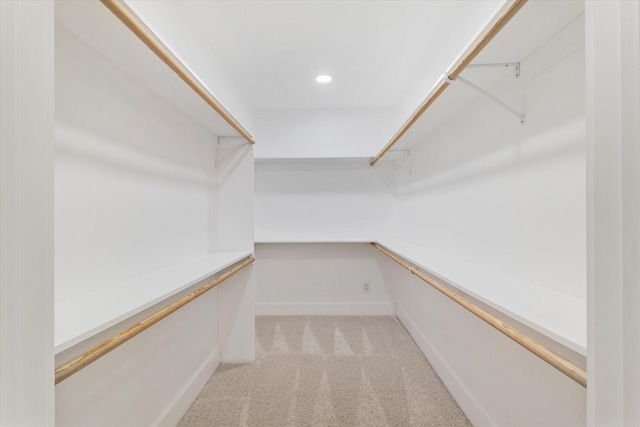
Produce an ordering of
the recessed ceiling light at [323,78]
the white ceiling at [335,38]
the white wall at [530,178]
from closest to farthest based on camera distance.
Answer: the white wall at [530,178] → the white ceiling at [335,38] → the recessed ceiling light at [323,78]

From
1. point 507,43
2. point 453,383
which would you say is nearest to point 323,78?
point 507,43

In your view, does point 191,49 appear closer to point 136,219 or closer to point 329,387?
point 136,219

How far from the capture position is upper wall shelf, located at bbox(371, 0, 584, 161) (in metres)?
0.78

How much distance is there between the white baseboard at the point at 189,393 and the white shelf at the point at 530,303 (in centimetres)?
143

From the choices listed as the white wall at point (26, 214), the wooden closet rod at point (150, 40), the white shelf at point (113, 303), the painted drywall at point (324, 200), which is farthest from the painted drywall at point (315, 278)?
the white wall at point (26, 214)

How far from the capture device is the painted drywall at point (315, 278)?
307 cm

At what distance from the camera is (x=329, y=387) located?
5.86ft

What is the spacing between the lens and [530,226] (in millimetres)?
1069

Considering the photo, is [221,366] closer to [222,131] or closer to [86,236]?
[86,236]

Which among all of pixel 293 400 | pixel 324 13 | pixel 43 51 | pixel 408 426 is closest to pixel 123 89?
pixel 43 51

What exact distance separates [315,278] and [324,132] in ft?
4.91

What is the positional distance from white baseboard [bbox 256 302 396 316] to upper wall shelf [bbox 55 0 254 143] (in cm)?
221

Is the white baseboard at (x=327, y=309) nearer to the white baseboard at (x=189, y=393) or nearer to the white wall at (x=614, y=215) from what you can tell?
the white baseboard at (x=189, y=393)

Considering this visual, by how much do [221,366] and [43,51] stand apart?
6.82ft
